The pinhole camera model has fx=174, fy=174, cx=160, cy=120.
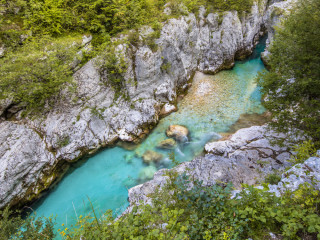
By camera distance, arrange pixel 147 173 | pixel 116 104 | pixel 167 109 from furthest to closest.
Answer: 1. pixel 167 109
2. pixel 116 104
3. pixel 147 173

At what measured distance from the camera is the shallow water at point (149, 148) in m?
10.8

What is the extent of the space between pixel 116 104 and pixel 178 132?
5580mm

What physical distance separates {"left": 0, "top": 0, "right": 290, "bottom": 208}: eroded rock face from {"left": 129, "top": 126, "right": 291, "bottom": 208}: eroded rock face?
5.41m

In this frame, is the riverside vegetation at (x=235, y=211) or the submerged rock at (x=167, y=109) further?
the submerged rock at (x=167, y=109)

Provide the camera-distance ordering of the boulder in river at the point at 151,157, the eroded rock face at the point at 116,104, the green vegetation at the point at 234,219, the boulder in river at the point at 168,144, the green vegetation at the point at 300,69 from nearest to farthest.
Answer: the green vegetation at the point at 234,219, the green vegetation at the point at 300,69, the eroded rock face at the point at 116,104, the boulder in river at the point at 151,157, the boulder in river at the point at 168,144

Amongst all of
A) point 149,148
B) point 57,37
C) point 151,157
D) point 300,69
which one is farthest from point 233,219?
Answer: point 57,37

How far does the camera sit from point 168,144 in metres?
13.3

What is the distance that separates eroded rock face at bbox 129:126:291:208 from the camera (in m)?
8.66

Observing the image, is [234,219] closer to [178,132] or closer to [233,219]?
[233,219]

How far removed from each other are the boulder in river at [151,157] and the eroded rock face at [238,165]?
226 cm

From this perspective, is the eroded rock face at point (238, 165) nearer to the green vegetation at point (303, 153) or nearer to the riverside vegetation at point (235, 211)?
the green vegetation at point (303, 153)

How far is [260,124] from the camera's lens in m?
13.2

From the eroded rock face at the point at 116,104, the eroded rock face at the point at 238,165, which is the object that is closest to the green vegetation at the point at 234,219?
the eroded rock face at the point at 238,165

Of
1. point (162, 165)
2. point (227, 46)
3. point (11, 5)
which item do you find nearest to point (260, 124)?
point (162, 165)
